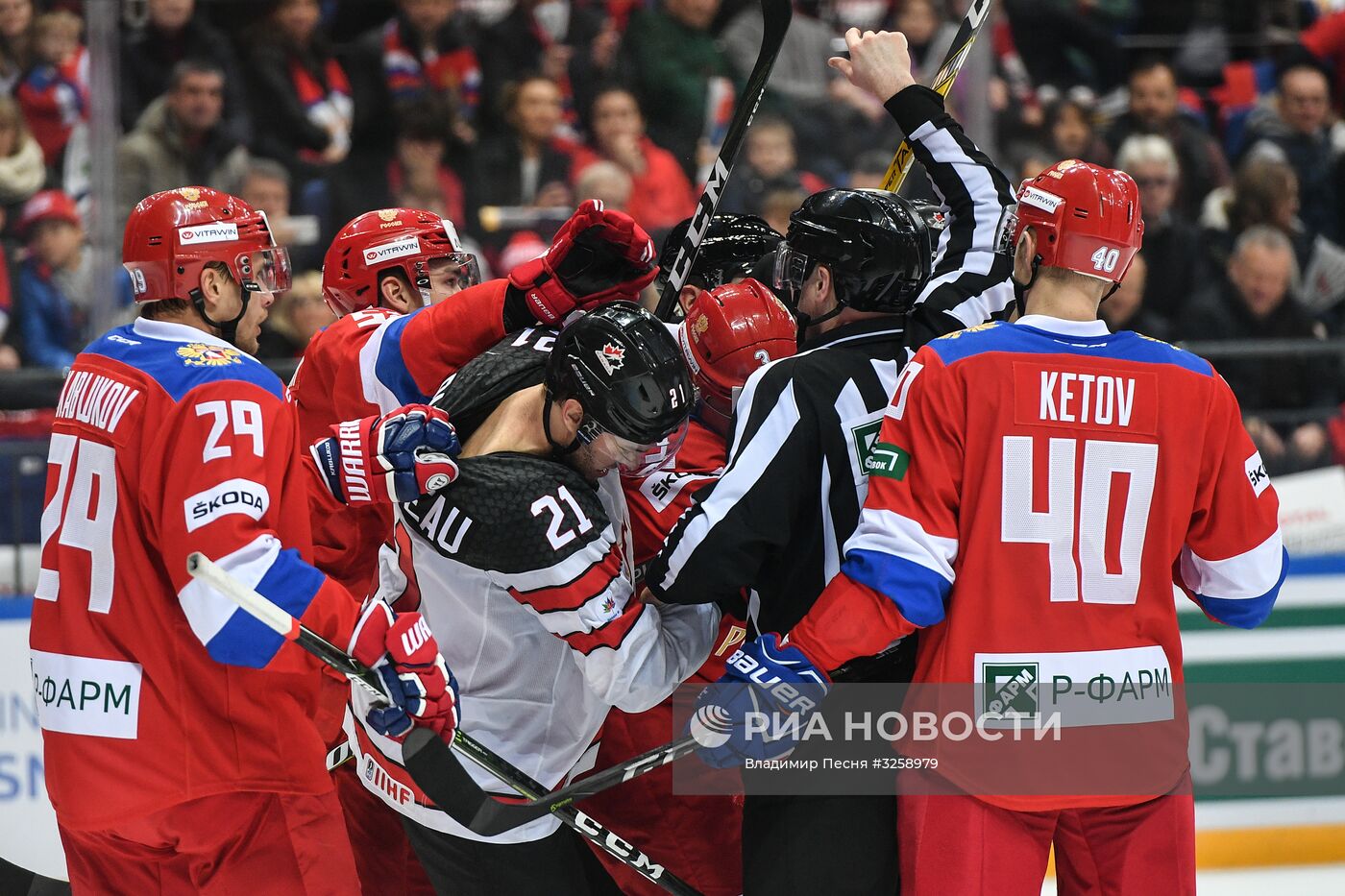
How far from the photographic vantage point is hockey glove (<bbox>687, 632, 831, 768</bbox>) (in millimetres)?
2475

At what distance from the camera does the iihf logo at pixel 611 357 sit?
2.48 m

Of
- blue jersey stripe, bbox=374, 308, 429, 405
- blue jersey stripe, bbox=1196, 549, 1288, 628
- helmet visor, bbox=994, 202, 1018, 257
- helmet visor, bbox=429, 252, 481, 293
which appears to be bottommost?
blue jersey stripe, bbox=1196, 549, 1288, 628

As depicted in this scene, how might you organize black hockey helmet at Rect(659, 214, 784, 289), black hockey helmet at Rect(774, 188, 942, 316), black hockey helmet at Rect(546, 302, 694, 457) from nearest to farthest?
black hockey helmet at Rect(546, 302, 694, 457), black hockey helmet at Rect(774, 188, 942, 316), black hockey helmet at Rect(659, 214, 784, 289)

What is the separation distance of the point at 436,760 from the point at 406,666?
0.57ft

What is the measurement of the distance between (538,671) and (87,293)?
14.4 feet

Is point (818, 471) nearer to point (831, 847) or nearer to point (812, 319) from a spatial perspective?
point (812, 319)

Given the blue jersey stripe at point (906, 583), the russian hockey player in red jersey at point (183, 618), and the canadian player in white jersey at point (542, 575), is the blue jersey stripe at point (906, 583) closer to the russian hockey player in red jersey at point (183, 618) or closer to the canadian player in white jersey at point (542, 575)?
the canadian player in white jersey at point (542, 575)

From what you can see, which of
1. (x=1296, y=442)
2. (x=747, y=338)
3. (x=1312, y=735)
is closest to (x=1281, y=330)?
(x=1296, y=442)

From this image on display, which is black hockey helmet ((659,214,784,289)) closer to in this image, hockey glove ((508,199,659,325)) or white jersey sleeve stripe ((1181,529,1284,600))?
hockey glove ((508,199,659,325))

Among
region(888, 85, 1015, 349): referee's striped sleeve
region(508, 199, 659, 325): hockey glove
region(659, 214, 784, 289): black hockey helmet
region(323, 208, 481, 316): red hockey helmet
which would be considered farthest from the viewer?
region(323, 208, 481, 316): red hockey helmet

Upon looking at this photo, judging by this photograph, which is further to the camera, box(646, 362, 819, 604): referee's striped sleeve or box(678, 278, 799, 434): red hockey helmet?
box(678, 278, 799, 434): red hockey helmet

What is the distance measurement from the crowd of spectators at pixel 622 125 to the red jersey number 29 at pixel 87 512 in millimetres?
3752

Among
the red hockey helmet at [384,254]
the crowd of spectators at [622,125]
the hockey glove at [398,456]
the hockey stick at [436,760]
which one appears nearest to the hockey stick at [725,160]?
the red hockey helmet at [384,254]

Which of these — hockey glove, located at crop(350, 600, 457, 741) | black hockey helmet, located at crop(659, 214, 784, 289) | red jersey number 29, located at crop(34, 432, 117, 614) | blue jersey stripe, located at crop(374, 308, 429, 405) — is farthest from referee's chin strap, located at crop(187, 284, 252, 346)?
black hockey helmet, located at crop(659, 214, 784, 289)
